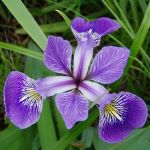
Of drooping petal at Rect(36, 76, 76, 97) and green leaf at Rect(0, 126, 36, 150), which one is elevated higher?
drooping petal at Rect(36, 76, 76, 97)

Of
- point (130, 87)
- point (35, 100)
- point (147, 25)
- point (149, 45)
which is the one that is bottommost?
point (130, 87)

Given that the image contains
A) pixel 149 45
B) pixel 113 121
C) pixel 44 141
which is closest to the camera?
pixel 113 121

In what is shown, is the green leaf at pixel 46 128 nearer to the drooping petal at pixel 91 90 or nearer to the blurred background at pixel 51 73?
the blurred background at pixel 51 73

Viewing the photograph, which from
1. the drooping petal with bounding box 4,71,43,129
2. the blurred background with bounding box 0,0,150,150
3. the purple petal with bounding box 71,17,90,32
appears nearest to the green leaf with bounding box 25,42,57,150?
the blurred background with bounding box 0,0,150,150

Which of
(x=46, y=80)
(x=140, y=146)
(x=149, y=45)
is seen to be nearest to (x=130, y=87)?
(x=149, y=45)

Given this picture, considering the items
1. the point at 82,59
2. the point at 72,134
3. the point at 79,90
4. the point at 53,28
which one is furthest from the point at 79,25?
the point at 53,28

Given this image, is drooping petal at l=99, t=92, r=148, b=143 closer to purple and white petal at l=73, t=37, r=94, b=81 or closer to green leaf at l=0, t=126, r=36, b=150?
purple and white petal at l=73, t=37, r=94, b=81

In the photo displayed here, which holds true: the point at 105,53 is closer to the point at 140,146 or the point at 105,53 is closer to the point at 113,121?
the point at 113,121
